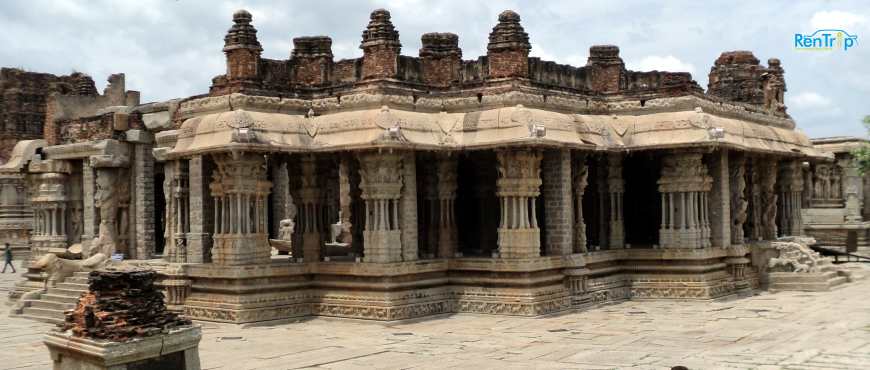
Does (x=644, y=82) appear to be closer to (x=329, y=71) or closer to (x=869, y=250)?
(x=329, y=71)

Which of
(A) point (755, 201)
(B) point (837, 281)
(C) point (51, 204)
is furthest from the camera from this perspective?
(A) point (755, 201)

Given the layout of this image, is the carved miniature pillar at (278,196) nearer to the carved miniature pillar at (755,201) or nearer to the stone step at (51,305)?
the stone step at (51,305)

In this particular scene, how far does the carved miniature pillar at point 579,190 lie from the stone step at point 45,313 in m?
10.4

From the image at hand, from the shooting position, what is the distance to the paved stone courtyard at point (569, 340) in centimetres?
1215

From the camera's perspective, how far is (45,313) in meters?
18.7

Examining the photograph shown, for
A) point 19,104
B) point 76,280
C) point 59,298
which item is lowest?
point 59,298

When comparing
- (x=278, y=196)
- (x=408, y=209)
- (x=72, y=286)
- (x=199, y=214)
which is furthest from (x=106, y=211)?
(x=408, y=209)

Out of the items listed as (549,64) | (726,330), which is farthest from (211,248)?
(726,330)

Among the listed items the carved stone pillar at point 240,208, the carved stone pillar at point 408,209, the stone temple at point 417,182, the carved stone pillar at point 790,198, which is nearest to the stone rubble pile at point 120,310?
the stone temple at point 417,182

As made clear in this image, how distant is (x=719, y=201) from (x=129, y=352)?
14.1 meters

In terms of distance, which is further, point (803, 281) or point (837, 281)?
point (837, 281)

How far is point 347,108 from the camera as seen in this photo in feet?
57.0

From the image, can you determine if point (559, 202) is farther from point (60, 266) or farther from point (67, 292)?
point (60, 266)

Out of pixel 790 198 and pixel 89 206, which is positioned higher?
pixel 89 206
